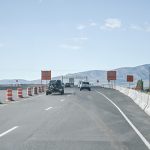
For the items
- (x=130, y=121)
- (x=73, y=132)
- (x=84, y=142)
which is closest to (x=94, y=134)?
(x=73, y=132)

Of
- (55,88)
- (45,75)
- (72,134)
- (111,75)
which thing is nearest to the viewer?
(72,134)

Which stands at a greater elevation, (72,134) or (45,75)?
(45,75)

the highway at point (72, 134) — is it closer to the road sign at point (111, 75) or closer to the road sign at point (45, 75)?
the road sign at point (45, 75)

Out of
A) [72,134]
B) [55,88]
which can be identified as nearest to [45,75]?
[55,88]

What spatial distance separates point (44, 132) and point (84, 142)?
8.13ft

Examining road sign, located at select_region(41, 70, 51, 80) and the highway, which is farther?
road sign, located at select_region(41, 70, 51, 80)

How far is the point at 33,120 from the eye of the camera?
18562 mm

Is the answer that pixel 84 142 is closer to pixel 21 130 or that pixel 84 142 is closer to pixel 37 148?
pixel 37 148

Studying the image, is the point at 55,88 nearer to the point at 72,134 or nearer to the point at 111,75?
the point at 72,134

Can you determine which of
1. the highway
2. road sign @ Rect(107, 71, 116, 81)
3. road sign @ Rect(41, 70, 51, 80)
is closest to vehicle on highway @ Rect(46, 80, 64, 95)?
the highway

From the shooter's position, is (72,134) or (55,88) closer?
(72,134)

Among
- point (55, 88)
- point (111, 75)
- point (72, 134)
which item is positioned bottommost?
point (72, 134)

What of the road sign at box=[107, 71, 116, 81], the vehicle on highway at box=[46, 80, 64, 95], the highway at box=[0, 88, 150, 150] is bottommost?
the highway at box=[0, 88, 150, 150]

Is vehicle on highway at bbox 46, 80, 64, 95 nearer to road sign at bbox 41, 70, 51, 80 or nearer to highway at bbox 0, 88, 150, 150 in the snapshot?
highway at bbox 0, 88, 150, 150
